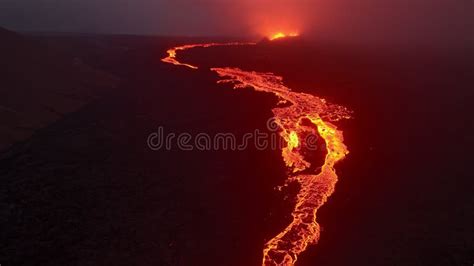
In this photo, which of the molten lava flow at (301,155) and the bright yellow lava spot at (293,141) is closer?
the molten lava flow at (301,155)

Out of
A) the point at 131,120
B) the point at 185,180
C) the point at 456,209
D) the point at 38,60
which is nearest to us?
the point at 456,209

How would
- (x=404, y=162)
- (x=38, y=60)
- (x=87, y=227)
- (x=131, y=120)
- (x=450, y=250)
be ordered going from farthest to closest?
(x=38, y=60) → (x=131, y=120) → (x=404, y=162) → (x=87, y=227) → (x=450, y=250)

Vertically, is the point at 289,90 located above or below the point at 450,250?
above

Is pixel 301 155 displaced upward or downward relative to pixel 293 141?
downward

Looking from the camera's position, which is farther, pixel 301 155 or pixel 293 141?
pixel 293 141

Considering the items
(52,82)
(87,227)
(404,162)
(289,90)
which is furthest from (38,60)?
(404,162)

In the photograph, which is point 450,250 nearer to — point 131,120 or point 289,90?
point 131,120

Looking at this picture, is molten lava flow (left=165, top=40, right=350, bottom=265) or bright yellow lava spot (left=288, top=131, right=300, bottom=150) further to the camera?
bright yellow lava spot (left=288, top=131, right=300, bottom=150)

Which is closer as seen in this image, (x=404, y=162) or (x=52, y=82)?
(x=404, y=162)
